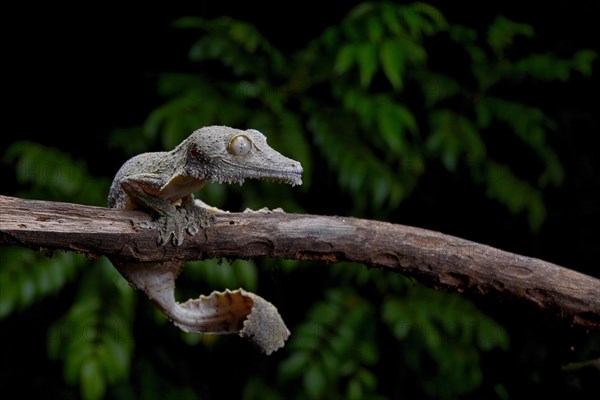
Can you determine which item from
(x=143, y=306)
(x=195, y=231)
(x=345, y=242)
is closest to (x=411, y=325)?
(x=143, y=306)

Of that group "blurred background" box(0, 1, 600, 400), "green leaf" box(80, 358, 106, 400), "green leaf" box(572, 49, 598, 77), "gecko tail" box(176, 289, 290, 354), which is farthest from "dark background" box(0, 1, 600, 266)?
"gecko tail" box(176, 289, 290, 354)

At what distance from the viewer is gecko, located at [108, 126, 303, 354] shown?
1431mm

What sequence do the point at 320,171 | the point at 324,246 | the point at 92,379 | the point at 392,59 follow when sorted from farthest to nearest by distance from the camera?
the point at 320,171, the point at 392,59, the point at 92,379, the point at 324,246

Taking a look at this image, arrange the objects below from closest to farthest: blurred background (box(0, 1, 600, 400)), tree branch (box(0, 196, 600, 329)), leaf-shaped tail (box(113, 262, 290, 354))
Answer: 1. tree branch (box(0, 196, 600, 329))
2. leaf-shaped tail (box(113, 262, 290, 354))
3. blurred background (box(0, 1, 600, 400))

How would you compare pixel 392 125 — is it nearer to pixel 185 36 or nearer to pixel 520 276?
pixel 520 276

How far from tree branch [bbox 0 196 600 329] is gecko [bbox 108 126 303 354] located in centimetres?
4

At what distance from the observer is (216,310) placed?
1.69 meters

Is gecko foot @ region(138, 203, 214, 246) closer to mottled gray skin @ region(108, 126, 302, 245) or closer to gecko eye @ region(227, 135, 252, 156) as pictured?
mottled gray skin @ region(108, 126, 302, 245)

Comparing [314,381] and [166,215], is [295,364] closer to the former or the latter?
[314,381]

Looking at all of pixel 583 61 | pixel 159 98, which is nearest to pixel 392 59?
pixel 583 61

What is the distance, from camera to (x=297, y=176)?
1.41 metres

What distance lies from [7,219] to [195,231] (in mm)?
374

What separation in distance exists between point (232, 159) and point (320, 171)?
1.36 metres

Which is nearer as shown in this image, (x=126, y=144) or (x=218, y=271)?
(x=218, y=271)
